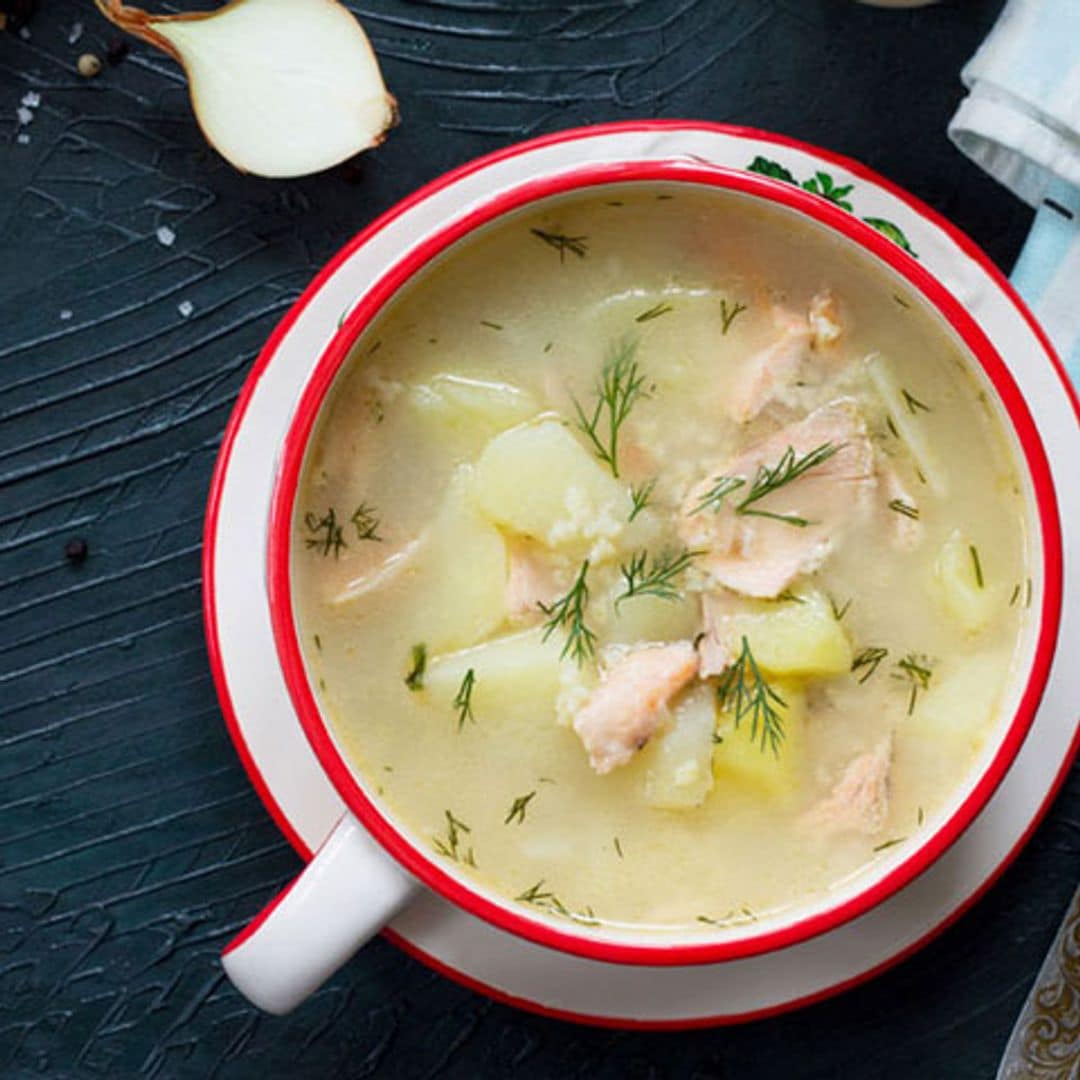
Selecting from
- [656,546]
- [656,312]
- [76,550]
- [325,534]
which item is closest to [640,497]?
[656,546]

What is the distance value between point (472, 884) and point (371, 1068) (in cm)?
56

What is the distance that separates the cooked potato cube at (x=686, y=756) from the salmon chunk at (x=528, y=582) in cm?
16

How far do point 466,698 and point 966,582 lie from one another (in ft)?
1.51

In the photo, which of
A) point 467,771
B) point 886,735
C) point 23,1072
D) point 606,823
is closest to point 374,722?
point 467,771

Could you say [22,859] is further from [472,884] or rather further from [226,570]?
[472,884]

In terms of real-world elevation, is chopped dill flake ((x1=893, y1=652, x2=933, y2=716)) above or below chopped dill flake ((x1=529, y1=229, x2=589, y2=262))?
below

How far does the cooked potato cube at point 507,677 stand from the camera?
1580 millimetres

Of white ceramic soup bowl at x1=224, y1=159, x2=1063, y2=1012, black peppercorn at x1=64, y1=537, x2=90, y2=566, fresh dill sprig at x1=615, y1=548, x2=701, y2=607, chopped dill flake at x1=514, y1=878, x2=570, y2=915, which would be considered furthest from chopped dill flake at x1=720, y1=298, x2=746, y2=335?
black peppercorn at x1=64, y1=537, x2=90, y2=566

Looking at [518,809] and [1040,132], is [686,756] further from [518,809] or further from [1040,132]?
[1040,132]

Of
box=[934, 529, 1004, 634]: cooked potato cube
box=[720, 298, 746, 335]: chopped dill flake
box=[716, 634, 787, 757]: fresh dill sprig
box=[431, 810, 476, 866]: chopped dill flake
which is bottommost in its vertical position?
box=[431, 810, 476, 866]: chopped dill flake

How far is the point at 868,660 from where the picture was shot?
62.7 inches

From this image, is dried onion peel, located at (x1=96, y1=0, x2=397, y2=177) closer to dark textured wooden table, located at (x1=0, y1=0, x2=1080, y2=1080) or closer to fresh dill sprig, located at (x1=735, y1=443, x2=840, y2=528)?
dark textured wooden table, located at (x1=0, y1=0, x2=1080, y2=1080)

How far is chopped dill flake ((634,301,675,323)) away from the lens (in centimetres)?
158

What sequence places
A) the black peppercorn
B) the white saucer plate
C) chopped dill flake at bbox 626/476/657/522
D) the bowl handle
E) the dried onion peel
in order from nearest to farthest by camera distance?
the bowl handle → chopped dill flake at bbox 626/476/657/522 → the white saucer plate → the dried onion peel → the black peppercorn
